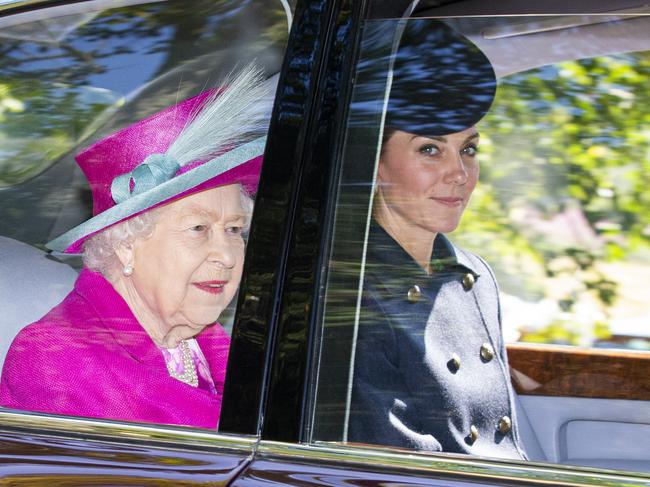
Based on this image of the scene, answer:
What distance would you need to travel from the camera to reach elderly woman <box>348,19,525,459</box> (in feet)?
4.25

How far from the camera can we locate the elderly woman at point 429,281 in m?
1.30

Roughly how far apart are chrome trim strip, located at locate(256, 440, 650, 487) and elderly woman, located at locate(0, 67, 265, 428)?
180mm

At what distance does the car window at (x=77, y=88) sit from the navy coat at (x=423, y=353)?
31 centimetres

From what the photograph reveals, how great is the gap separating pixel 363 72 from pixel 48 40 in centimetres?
60

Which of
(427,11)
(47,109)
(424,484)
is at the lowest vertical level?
(424,484)

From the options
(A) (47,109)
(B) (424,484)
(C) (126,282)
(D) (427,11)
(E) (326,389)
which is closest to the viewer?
(B) (424,484)

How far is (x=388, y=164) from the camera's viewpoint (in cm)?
136

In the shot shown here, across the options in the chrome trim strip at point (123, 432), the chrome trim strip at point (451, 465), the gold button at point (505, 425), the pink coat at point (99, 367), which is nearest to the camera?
the chrome trim strip at point (451, 465)

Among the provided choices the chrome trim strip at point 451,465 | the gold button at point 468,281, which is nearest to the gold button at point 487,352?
the gold button at point 468,281

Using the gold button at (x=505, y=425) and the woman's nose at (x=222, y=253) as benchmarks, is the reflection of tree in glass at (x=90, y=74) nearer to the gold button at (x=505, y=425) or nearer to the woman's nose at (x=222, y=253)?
the woman's nose at (x=222, y=253)

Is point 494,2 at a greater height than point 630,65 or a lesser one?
greater

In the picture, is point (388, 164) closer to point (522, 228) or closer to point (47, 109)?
point (522, 228)

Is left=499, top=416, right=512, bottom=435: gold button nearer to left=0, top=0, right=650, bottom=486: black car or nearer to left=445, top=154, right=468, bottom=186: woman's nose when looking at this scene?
left=0, top=0, right=650, bottom=486: black car

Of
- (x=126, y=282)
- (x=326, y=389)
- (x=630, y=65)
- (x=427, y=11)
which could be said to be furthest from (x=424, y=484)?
(x=427, y=11)
